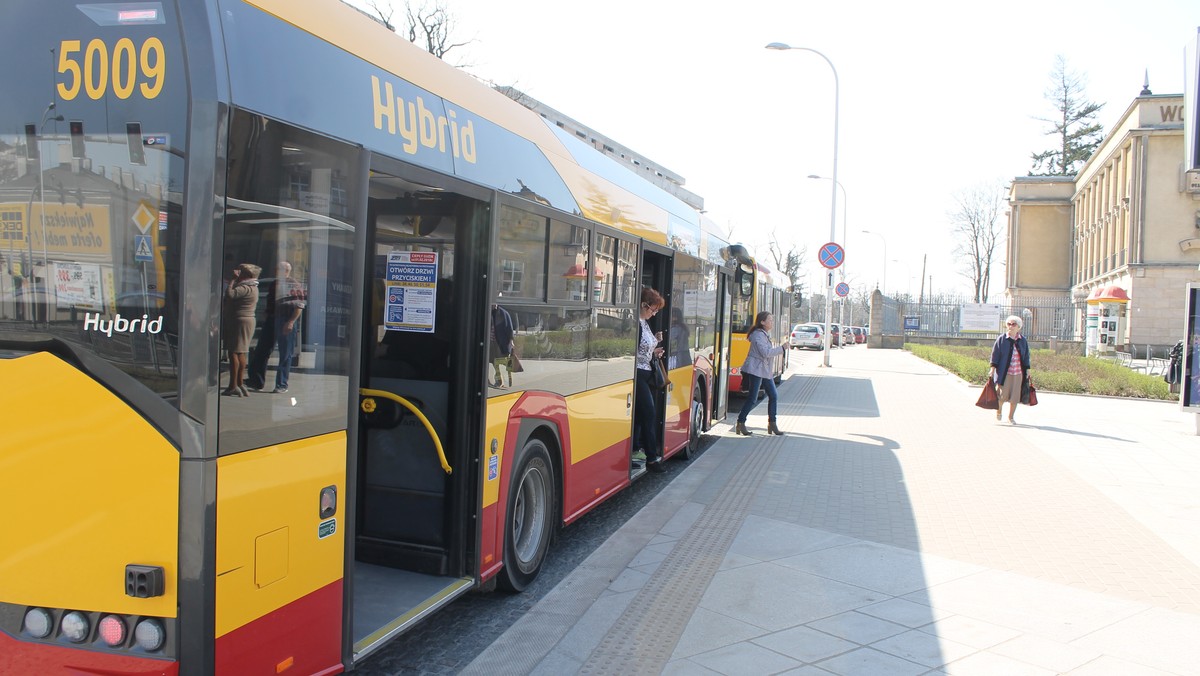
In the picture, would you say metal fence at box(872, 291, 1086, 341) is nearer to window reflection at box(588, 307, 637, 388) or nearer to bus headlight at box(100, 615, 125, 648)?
window reflection at box(588, 307, 637, 388)

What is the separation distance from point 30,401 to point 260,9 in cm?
156

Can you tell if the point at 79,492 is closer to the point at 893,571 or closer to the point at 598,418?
the point at 598,418

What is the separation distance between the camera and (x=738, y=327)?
1622 centimetres

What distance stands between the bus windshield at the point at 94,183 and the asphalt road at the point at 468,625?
239 centimetres

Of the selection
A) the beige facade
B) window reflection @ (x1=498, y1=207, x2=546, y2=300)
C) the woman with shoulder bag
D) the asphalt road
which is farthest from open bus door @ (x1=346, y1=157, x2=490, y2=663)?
the beige facade

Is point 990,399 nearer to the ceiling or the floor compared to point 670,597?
nearer to the ceiling

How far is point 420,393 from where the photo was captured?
15.6 ft

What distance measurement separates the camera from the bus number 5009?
2.79 meters

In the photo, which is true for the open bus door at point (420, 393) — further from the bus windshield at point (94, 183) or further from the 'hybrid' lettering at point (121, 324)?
the 'hybrid' lettering at point (121, 324)

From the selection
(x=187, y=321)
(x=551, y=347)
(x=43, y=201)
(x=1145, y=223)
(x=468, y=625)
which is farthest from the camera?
(x=1145, y=223)

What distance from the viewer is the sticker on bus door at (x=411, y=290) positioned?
4.60 metres

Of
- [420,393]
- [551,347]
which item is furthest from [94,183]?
[551,347]

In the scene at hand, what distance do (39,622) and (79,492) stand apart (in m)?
0.49

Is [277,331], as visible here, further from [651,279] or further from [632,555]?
[651,279]
